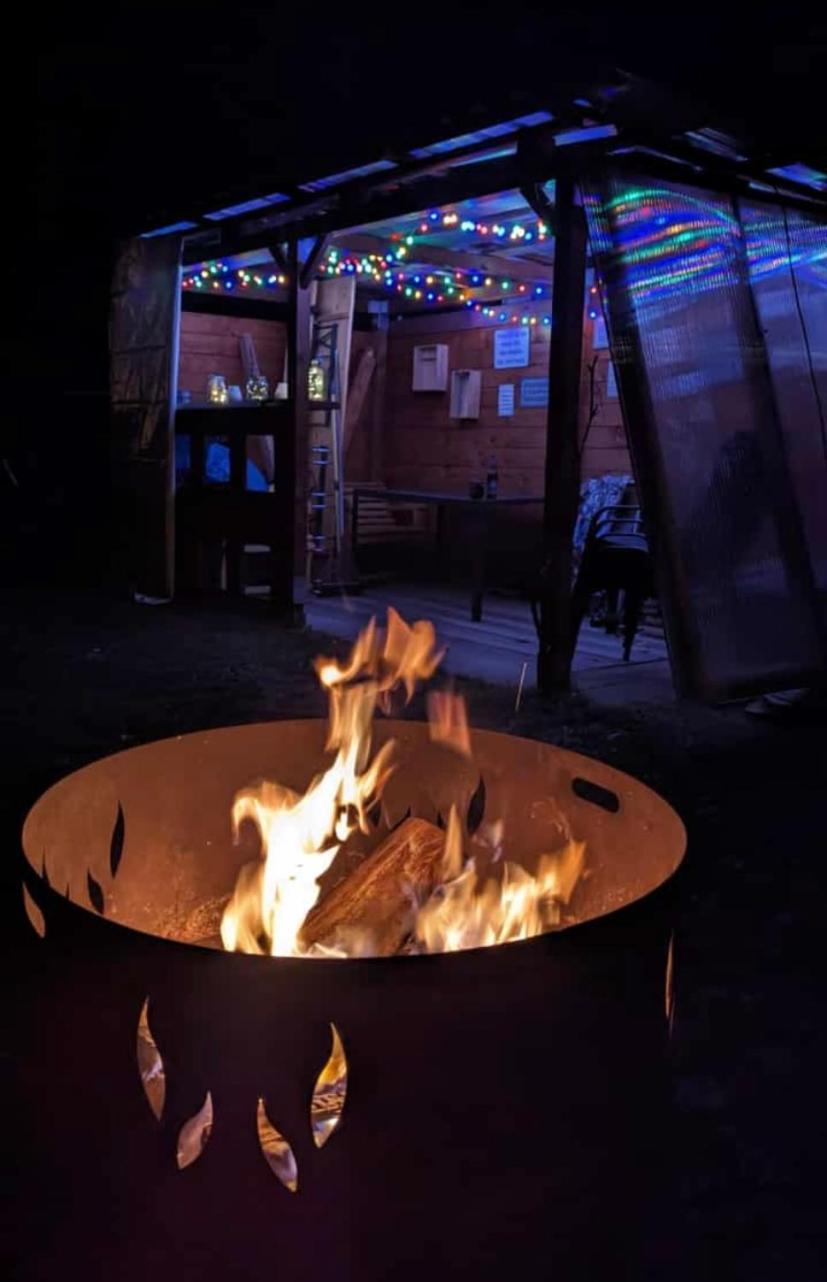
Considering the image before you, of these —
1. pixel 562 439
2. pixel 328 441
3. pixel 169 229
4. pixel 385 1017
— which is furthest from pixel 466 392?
pixel 385 1017

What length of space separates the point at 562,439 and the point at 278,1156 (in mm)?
5149

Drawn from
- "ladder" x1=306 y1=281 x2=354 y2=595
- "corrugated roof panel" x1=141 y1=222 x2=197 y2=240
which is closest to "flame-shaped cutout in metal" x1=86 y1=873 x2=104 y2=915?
"corrugated roof panel" x1=141 y1=222 x2=197 y2=240

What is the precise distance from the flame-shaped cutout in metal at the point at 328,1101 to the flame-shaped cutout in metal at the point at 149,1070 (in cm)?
22

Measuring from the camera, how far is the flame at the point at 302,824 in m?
2.14

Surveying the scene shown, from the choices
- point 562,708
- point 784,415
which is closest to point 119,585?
point 562,708

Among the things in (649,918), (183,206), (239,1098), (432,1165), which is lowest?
(432,1165)

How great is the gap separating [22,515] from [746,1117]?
382 inches

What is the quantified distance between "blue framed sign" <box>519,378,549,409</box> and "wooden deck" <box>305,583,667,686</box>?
2.20 m

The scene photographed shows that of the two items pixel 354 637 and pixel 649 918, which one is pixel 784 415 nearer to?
pixel 354 637

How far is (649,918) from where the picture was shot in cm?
159

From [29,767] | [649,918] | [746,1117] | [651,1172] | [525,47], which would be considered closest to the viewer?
[649,918]

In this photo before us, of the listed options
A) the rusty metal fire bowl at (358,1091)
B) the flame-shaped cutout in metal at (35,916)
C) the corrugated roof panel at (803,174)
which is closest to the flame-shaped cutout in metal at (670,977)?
the rusty metal fire bowl at (358,1091)

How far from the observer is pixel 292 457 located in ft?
27.9

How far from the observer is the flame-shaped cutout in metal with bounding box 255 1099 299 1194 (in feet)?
4.91
